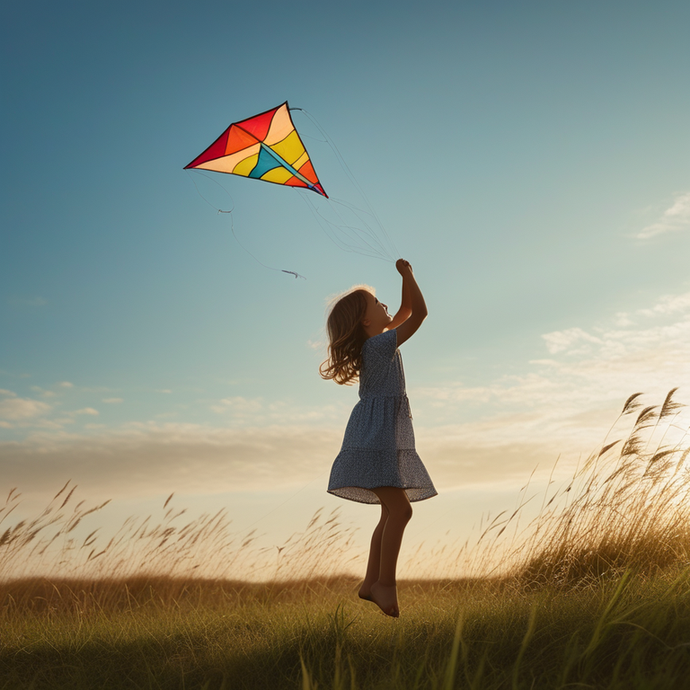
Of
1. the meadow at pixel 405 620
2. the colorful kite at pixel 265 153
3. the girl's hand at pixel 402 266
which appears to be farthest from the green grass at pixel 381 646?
the colorful kite at pixel 265 153

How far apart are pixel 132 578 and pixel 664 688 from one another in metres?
4.33

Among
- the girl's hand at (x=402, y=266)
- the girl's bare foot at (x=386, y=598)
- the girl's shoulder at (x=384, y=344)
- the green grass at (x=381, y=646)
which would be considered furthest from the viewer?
the girl's hand at (x=402, y=266)

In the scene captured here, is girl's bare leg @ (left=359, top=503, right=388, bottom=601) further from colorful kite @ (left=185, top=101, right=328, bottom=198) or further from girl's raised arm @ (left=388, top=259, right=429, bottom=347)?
colorful kite @ (left=185, top=101, right=328, bottom=198)

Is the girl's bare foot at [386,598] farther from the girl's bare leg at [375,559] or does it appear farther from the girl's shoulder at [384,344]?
the girl's shoulder at [384,344]

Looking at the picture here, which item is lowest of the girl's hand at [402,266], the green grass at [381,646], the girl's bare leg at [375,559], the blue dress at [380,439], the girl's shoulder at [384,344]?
the green grass at [381,646]

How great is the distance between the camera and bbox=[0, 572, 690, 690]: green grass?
2.04 m

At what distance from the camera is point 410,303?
11.3 feet

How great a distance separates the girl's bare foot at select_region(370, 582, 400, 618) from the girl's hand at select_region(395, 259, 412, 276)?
1759 millimetres

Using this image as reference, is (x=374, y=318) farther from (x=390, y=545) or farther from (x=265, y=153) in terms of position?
(x=265, y=153)

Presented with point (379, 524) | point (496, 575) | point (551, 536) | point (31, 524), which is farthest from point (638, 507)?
point (31, 524)

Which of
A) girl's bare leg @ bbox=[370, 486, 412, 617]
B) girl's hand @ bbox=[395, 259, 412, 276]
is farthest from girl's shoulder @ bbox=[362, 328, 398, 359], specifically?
girl's bare leg @ bbox=[370, 486, 412, 617]

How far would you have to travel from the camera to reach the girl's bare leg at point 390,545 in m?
2.91

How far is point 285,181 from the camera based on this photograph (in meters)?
4.23

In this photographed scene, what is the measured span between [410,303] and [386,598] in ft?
5.44
